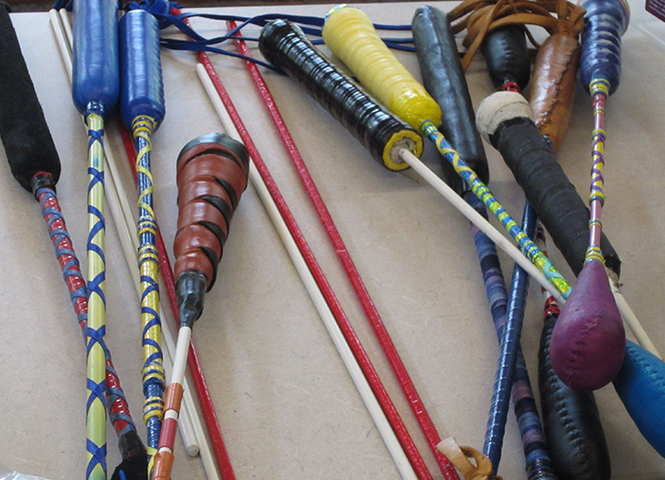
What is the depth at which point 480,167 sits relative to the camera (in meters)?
1.17

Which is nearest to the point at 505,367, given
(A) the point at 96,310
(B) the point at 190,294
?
(B) the point at 190,294

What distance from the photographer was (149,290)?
3.12ft

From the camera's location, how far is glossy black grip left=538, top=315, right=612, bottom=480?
31.0 inches

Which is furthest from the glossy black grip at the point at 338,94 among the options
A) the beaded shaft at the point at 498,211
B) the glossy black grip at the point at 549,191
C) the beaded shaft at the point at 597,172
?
the beaded shaft at the point at 597,172

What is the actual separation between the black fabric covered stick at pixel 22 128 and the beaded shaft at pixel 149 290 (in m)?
0.14

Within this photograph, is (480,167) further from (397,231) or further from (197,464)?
(197,464)

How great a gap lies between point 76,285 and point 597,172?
74cm

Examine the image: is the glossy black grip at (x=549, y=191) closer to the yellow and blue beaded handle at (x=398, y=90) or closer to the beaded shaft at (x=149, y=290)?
the yellow and blue beaded handle at (x=398, y=90)

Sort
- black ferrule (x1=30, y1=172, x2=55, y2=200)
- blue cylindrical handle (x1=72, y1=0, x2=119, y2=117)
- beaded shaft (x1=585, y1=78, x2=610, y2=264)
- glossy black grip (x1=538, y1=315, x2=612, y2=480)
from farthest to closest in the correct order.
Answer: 1. blue cylindrical handle (x1=72, y1=0, x2=119, y2=117)
2. black ferrule (x1=30, y1=172, x2=55, y2=200)
3. beaded shaft (x1=585, y1=78, x2=610, y2=264)
4. glossy black grip (x1=538, y1=315, x2=612, y2=480)

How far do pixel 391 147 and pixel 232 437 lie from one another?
0.53m

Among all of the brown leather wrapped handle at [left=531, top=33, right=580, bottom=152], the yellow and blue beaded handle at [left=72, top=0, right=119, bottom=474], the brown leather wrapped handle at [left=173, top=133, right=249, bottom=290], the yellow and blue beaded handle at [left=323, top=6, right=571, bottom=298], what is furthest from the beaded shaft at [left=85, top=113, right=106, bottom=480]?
the brown leather wrapped handle at [left=531, top=33, right=580, bottom=152]

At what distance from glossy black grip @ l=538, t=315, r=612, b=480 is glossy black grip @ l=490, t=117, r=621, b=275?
0.59 ft

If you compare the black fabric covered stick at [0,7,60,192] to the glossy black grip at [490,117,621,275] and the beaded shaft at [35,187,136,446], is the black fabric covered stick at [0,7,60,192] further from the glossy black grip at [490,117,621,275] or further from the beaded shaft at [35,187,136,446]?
the glossy black grip at [490,117,621,275]

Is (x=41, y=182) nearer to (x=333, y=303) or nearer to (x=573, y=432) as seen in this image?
(x=333, y=303)
